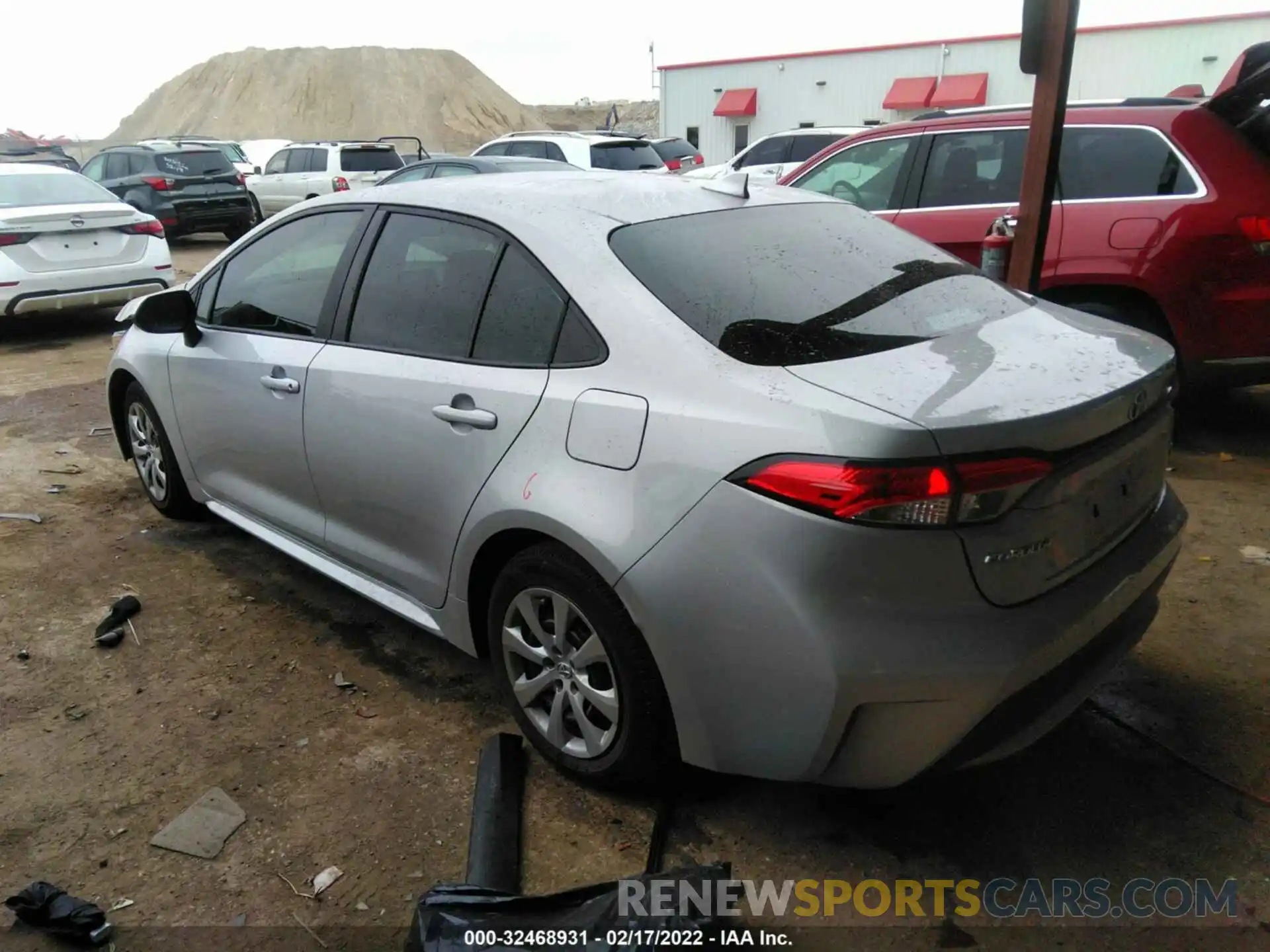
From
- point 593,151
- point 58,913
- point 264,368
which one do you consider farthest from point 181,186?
point 58,913

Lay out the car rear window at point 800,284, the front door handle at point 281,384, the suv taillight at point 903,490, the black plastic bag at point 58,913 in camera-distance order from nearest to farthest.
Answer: the suv taillight at point 903,490
the black plastic bag at point 58,913
the car rear window at point 800,284
the front door handle at point 281,384

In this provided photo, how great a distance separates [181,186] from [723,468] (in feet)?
50.3

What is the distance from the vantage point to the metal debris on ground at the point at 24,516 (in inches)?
191

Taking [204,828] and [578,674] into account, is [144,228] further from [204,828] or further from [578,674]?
[578,674]

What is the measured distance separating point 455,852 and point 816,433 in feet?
4.75

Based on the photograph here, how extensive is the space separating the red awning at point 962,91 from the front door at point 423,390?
3195 cm

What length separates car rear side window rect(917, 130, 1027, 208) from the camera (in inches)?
229

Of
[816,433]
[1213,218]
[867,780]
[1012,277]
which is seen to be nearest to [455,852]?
[867,780]

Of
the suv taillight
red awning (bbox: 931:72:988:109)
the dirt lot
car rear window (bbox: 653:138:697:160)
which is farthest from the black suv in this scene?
red awning (bbox: 931:72:988:109)

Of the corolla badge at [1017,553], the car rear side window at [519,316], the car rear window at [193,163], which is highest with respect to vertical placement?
the car rear side window at [519,316]

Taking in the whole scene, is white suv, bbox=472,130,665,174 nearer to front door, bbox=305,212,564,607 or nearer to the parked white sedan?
the parked white sedan

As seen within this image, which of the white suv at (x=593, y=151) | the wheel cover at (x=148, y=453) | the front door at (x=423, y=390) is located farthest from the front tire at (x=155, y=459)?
the white suv at (x=593, y=151)

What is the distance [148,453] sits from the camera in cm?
472

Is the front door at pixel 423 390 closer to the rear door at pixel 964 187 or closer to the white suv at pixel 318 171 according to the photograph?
the rear door at pixel 964 187
